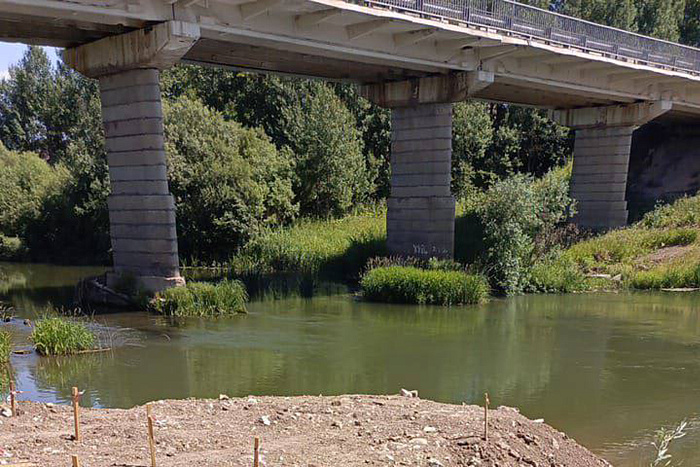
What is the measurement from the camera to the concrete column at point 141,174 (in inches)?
580

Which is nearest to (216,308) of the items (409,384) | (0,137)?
(409,384)

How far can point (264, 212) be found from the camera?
84.9 ft

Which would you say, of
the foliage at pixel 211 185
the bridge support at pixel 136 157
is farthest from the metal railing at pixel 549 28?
the foliage at pixel 211 185

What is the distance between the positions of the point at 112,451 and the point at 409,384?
5278mm

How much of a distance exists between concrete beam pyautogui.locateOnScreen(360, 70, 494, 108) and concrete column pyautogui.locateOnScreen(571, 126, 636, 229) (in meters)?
9.11

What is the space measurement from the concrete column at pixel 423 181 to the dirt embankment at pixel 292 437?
499 inches

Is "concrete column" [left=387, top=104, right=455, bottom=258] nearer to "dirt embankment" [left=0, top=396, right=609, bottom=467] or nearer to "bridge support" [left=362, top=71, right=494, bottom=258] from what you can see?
"bridge support" [left=362, top=71, right=494, bottom=258]

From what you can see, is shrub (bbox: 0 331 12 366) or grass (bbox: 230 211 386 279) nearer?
shrub (bbox: 0 331 12 366)

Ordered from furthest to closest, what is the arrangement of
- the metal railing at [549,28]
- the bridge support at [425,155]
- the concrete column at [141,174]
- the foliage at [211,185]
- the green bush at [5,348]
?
the foliage at [211,185], the bridge support at [425,155], the metal railing at [549,28], the concrete column at [141,174], the green bush at [5,348]

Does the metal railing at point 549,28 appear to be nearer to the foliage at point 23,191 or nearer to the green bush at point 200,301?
the green bush at point 200,301

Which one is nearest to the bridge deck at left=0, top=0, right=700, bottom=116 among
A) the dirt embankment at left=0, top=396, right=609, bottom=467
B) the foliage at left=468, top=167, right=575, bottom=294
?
the foliage at left=468, top=167, right=575, bottom=294

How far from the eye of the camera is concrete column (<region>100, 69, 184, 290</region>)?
48.4 ft

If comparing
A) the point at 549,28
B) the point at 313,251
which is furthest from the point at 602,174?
the point at 313,251

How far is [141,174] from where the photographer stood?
49.1 feet
